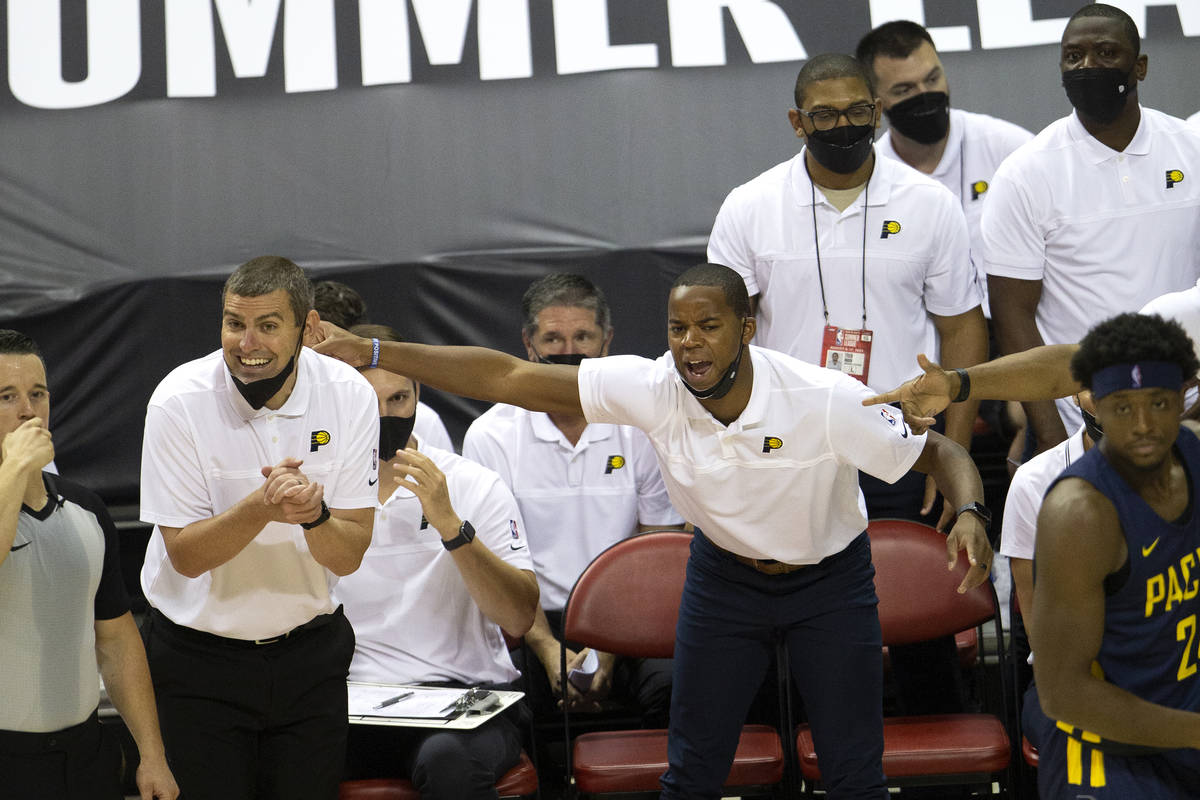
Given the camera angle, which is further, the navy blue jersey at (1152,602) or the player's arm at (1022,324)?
the player's arm at (1022,324)

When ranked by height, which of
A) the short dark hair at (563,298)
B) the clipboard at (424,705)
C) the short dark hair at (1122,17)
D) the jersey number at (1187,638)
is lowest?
the clipboard at (424,705)

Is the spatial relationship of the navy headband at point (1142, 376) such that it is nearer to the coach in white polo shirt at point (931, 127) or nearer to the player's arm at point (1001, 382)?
the player's arm at point (1001, 382)

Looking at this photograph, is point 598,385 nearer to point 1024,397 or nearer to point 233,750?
point 1024,397

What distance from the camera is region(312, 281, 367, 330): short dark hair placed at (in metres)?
4.73

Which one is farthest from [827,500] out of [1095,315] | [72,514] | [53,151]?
[53,151]

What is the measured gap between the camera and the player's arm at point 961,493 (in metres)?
3.45

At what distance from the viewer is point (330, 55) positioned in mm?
5707

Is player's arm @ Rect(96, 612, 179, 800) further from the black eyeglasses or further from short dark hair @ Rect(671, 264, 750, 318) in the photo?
the black eyeglasses

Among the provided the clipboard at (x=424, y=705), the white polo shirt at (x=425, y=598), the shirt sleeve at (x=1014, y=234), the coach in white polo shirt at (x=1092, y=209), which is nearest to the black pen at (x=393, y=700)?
the clipboard at (x=424, y=705)

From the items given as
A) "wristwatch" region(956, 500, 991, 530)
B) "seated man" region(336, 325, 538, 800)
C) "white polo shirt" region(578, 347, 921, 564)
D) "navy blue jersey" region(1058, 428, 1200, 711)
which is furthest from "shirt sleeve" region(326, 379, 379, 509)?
"navy blue jersey" region(1058, 428, 1200, 711)

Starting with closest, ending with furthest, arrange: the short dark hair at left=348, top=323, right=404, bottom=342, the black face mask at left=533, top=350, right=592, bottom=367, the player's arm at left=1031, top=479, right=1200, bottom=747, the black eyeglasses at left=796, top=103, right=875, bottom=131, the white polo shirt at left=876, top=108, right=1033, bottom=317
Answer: the player's arm at left=1031, top=479, right=1200, bottom=747
the black eyeglasses at left=796, top=103, right=875, bottom=131
the short dark hair at left=348, top=323, right=404, bottom=342
the black face mask at left=533, top=350, right=592, bottom=367
the white polo shirt at left=876, top=108, right=1033, bottom=317

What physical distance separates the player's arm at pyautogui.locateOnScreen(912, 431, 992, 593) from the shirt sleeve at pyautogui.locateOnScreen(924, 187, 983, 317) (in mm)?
786

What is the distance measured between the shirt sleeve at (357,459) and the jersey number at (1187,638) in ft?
6.50

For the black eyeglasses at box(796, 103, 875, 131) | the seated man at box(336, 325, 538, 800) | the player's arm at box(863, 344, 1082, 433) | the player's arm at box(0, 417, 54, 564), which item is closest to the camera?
the player's arm at box(0, 417, 54, 564)
